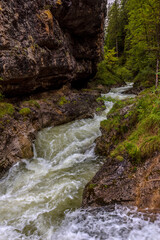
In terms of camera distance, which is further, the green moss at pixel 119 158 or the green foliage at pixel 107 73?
the green foliage at pixel 107 73

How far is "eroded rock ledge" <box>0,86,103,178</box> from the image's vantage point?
660cm

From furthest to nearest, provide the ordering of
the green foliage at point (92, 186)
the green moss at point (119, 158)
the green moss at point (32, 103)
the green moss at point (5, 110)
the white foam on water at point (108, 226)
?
the green moss at point (32, 103) < the green moss at point (5, 110) < the green moss at point (119, 158) < the green foliage at point (92, 186) < the white foam on water at point (108, 226)

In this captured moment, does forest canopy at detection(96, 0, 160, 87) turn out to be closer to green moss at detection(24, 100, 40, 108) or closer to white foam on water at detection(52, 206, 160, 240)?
white foam on water at detection(52, 206, 160, 240)

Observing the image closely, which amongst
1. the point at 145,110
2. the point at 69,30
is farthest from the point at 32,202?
the point at 69,30

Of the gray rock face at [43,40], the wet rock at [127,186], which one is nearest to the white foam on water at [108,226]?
the wet rock at [127,186]

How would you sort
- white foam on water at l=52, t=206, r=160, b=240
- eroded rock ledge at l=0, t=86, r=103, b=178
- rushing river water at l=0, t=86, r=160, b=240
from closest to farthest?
1. white foam on water at l=52, t=206, r=160, b=240
2. rushing river water at l=0, t=86, r=160, b=240
3. eroded rock ledge at l=0, t=86, r=103, b=178

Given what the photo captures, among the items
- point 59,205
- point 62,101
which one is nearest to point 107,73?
point 62,101

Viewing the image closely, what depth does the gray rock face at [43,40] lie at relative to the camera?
7715 millimetres

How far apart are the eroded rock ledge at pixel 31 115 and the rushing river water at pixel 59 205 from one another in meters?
0.54

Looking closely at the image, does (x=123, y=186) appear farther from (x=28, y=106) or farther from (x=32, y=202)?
(x=28, y=106)

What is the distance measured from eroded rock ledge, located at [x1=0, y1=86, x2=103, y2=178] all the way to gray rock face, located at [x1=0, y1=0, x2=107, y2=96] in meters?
0.88

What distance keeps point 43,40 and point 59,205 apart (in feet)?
30.0

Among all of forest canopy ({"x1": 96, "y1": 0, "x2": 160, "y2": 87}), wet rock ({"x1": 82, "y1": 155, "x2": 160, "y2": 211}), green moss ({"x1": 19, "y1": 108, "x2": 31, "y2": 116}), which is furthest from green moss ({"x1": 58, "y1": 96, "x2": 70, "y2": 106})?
wet rock ({"x1": 82, "y1": 155, "x2": 160, "y2": 211})

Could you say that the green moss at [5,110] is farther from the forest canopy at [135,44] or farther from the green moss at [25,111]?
the forest canopy at [135,44]
